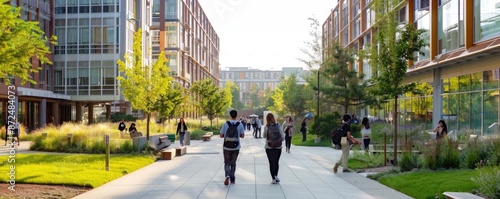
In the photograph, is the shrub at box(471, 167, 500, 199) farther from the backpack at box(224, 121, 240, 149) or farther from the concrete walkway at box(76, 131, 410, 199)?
the backpack at box(224, 121, 240, 149)

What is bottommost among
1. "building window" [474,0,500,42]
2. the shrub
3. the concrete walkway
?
the concrete walkway

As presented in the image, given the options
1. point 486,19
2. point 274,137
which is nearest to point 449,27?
point 486,19

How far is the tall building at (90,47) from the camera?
46.0 metres

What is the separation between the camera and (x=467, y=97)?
85.7ft

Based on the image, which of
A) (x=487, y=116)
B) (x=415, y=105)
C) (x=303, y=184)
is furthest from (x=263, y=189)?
(x=415, y=105)

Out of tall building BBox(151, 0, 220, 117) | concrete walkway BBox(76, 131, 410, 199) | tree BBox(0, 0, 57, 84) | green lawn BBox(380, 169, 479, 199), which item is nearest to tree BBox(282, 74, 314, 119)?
tall building BBox(151, 0, 220, 117)

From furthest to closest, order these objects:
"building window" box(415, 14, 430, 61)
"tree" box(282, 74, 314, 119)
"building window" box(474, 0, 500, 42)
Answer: "tree" box(282, 74, 314, 119) < "building window" box(415, 14, 430, 61) < "building window" box(474, 0, 500, 42)

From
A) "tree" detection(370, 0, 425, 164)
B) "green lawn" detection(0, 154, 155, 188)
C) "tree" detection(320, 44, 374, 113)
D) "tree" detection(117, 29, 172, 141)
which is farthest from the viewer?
"tree" detection(320, 44, 374, 113)

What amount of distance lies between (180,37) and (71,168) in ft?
169

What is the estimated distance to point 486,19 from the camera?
23.0 metres

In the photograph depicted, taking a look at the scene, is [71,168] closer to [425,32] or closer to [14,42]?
[14,42]

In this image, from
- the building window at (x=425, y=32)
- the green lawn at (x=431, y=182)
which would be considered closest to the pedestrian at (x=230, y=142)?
the green lawn at (x=431, y=182)

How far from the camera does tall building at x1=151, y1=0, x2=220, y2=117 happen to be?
64.1 metres

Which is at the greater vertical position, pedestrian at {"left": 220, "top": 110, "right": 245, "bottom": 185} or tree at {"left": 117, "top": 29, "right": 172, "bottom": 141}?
tree at {"left": 117, "top": 29, "right": 172, "bottom": 141}
